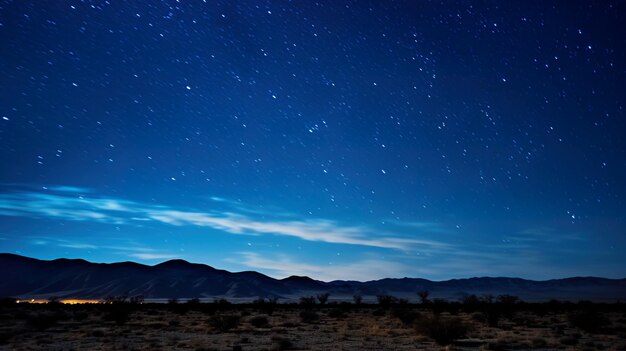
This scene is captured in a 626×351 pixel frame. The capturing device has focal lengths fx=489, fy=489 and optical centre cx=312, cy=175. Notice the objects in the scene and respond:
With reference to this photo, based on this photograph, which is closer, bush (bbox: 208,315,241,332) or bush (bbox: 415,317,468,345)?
bush (bbox: 415,317,468,345)

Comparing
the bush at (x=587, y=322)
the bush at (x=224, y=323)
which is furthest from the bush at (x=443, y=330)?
the bush at (x=224, y=323)

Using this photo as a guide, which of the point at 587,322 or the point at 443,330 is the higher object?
the point at 587,322

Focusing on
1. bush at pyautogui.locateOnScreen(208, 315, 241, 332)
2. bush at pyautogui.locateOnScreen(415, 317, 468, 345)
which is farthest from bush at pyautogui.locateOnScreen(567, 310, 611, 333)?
bush at pyautogui.locateOnScreen(208, 315, 241, 332)

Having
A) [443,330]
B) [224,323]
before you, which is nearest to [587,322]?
[443,330]

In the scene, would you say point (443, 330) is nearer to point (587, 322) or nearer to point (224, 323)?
point (587, 322)

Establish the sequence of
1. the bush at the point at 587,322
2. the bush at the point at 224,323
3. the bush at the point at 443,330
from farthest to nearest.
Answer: the bush at the point at 587,322 → the bush at the point at 224,323 → the bush at the point at 443,330

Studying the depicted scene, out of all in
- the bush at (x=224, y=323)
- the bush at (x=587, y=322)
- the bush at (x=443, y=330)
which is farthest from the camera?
the bush at (x=587, y=322)

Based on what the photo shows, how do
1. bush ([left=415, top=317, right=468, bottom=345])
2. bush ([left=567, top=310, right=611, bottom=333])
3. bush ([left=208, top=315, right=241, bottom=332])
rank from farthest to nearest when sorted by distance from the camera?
bush ([left=567, top=310, right=611, bottom=333]) → bush ([left=208, top=315, right=241, bottom=332]) → bush ([left=415, top=317, right=468, bottom=345])

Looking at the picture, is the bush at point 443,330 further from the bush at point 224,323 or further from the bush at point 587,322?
the bush at point 224,323

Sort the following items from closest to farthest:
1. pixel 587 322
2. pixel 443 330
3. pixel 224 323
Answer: pixel 443 330, pixel 224 323, pixel 587 322

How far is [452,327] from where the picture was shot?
26.2 metres

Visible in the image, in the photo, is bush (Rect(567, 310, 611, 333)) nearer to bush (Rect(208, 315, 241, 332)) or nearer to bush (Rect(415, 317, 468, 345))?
bush (Rect(415, 317, 468, 345))

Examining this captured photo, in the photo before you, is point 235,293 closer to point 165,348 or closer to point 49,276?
point 49,276

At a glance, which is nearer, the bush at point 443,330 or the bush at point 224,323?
the bush at point 443,330
